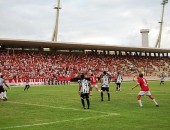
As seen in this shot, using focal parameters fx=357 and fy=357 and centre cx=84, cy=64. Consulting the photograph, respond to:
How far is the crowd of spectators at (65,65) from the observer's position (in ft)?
177

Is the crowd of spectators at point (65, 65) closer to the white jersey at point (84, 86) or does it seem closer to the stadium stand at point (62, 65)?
the stadium stand at point (62, 65)

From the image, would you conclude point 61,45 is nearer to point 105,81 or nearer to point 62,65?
point 62,65

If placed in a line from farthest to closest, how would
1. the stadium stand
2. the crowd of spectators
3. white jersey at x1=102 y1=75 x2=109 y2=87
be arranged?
the crowd of spectators → the stadium stand → white jersey at x1=102 y1=75 x2=109 y2=87

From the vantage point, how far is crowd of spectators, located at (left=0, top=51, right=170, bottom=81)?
53.8m

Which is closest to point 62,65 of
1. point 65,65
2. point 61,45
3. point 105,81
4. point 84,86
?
point 65,65

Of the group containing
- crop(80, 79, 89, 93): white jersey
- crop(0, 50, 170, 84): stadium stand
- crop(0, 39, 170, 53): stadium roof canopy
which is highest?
crop(0, 39, 170, 53): stadium roof canopy

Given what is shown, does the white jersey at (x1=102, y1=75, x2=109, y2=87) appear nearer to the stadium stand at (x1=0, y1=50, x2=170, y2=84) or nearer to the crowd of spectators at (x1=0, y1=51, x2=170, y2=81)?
the stadium stand at (x1=0, y1=50, x2=170, y2=84)

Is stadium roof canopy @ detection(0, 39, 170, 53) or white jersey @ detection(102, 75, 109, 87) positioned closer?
white jersey @ detection(102, 75, 109, 87)

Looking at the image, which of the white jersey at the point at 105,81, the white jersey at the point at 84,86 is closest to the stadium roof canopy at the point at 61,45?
the white jersey at the point at 105,81

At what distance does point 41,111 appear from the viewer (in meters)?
18.1

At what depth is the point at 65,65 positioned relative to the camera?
61.6 meters

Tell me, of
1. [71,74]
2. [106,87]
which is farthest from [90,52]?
[106,87]

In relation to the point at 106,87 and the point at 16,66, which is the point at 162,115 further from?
the point at 16,66

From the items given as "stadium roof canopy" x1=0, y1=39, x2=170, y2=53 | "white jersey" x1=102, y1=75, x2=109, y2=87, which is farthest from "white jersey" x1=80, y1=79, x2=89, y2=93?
"stadium roof canopy" x1=0, y1=39, x2=170, y2=53
